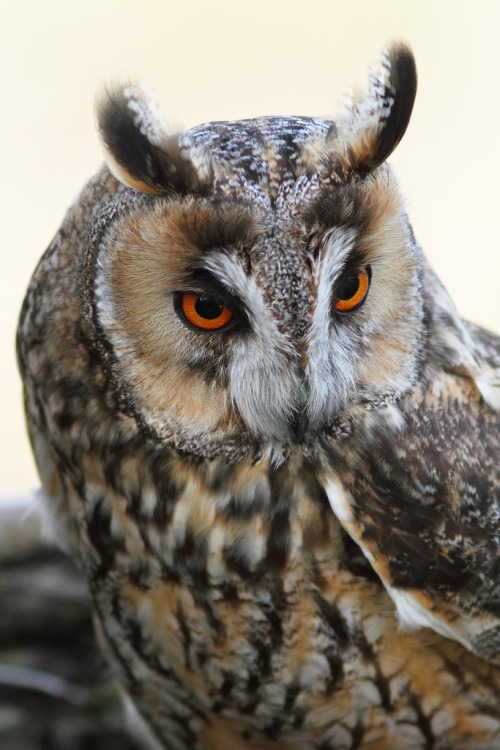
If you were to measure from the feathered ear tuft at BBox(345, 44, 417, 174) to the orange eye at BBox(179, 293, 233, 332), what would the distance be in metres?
0.25

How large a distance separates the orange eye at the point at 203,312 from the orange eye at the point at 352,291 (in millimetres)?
144

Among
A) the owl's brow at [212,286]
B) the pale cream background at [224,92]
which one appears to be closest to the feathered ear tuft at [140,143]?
the owl's brow at [212,286]

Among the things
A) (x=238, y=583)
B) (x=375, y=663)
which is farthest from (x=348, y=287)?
(x=375, y=663)

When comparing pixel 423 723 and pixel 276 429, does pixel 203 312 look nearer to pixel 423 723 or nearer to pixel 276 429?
pixel 276 429

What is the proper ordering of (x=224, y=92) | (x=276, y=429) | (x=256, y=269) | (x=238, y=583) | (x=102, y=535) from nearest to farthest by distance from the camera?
1. (x=256, y=269)
2. (x=276, y=429)
3. (x=238, y=583)
4. (x=102, y=535)
5. (x=224, y=92)

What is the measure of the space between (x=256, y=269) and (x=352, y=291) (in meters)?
0.16

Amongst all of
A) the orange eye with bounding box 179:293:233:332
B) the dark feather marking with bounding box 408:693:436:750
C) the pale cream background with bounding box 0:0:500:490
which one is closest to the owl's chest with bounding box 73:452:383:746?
the dark feather marking with bounding box 408:693:436:750

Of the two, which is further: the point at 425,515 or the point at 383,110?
the point at 425,515

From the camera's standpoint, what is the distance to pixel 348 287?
1054 millimetres

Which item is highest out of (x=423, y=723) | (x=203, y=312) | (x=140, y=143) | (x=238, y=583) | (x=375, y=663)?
(x=140, y=143)

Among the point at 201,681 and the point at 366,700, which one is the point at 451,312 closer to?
the point at 366,700

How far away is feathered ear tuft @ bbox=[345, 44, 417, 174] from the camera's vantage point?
103 centimetres

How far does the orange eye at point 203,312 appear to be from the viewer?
40.4 inches

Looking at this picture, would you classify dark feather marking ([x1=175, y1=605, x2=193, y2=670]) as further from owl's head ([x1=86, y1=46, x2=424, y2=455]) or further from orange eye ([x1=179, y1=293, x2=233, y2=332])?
orange eye ([x1=179, y1=293, x2=233, y2=332])
